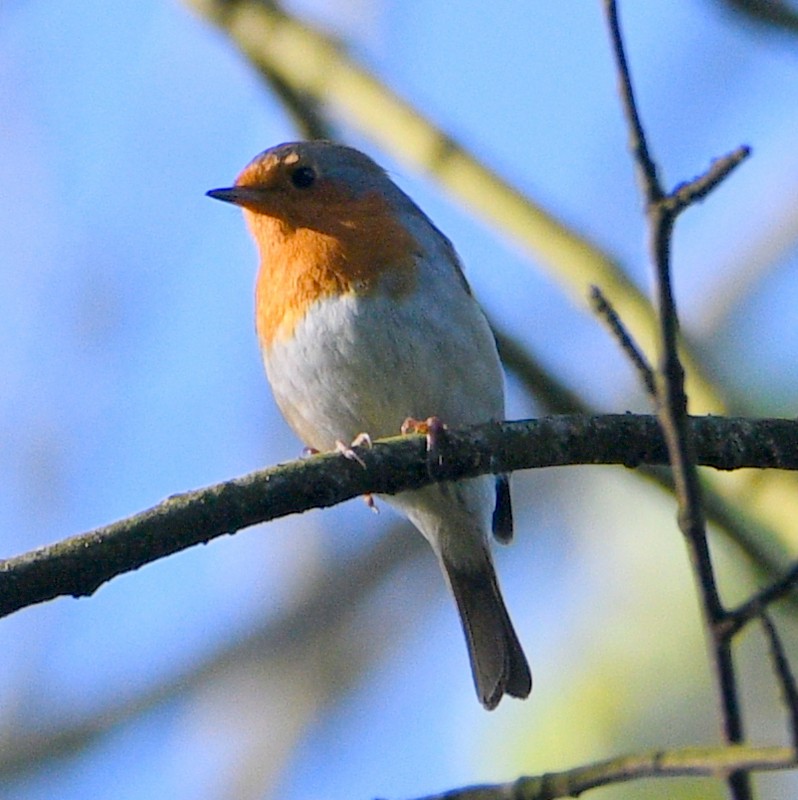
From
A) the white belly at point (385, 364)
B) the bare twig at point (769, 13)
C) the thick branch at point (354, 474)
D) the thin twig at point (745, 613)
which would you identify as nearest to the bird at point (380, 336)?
the white belly at point (385, 364)

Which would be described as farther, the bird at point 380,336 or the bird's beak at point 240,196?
the bird's beak at point 240,196

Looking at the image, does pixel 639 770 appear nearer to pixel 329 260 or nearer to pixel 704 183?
pixel 704 183

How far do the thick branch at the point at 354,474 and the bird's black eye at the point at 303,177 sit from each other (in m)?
2.42

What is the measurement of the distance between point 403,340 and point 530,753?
2.49 meters

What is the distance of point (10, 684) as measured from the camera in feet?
28.5

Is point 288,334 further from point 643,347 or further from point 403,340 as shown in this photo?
point 643,347

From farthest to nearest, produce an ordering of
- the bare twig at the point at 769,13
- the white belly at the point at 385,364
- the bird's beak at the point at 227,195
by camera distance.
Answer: the bird's beak at the point at 227,195
the white belly at the point at 385,364
the bare twig at the point at 769,13

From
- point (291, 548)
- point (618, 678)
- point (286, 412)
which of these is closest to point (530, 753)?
point (618, 678)

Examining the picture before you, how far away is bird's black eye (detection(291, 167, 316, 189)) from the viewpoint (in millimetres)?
6535

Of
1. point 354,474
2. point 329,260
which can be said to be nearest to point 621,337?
point 354,474

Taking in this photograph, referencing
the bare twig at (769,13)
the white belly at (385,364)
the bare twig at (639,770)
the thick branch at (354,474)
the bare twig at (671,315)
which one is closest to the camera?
the bare twig at (639,770)

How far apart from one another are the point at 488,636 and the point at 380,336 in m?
1.79

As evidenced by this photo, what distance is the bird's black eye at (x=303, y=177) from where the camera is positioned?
6535mm

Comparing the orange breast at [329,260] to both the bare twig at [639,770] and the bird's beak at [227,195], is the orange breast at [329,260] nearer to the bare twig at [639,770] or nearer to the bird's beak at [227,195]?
the bird's beak at [227,195]
